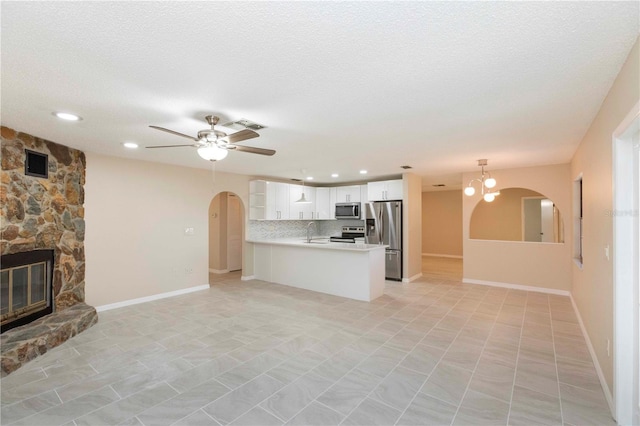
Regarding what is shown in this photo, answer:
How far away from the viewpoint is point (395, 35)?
157cm

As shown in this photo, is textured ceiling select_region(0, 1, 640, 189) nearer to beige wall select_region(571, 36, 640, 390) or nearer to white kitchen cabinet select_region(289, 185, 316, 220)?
beige wall select_region(571, 36, 640, 390)

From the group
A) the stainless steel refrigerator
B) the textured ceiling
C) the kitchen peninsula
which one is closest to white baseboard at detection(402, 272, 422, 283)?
the stainless steel refrigerator

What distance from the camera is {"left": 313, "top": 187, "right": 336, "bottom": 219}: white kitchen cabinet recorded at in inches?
325

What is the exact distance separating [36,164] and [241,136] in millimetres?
3029

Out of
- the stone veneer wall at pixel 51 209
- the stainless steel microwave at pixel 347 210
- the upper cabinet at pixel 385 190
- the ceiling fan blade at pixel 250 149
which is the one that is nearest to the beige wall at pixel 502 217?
the upper cabinet at pixel 385 190

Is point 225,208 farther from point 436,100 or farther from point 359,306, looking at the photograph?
point 436,100

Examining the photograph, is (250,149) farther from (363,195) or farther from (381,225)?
(363,195)

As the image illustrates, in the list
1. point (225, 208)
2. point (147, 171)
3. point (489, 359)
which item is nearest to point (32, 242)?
point (147, 171)

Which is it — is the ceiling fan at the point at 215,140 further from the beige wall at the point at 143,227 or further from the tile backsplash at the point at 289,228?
the tile backsplash at the point at 289,228

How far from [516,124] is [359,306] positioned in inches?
132

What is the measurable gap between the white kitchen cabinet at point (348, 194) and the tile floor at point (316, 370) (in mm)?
3689

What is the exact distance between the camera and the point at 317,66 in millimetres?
1906

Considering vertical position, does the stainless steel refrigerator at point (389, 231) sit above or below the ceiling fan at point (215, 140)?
below

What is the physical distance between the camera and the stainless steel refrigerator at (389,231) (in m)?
6.67
